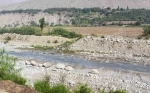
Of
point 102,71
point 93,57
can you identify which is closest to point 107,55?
point 93,57

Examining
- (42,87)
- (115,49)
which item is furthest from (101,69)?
(42,87)

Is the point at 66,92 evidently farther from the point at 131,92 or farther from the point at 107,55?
the point at 107,55

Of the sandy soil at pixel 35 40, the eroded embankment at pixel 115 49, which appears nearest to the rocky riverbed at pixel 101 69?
the eroded embankment at pixel 115 49

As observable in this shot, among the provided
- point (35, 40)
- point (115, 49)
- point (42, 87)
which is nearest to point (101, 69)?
point (115, 49)

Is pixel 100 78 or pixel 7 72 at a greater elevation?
pixel 7 72

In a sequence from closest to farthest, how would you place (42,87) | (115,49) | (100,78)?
(42,87) → (100,78) → (115,49)

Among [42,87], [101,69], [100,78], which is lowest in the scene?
[101,69]

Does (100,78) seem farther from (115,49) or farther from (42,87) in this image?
(115,49)

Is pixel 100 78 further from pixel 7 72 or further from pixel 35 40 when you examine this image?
pixel 35 40

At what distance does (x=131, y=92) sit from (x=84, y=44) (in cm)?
4164

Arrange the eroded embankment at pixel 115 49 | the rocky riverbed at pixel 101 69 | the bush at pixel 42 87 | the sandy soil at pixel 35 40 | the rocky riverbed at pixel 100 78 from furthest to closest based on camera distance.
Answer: the sandy soil at pixel 35 40
the eroded embankment at pixel 115 49
the rocky riverbed at pixel 101 69
the rocky riverbed at pixel 100 78
the bush at pixel 42 87

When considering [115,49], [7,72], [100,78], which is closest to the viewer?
[7,72]

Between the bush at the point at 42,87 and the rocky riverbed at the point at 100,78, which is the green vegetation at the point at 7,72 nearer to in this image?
the bush at the point at 42,87

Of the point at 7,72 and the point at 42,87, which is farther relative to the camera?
the point at 7,72
